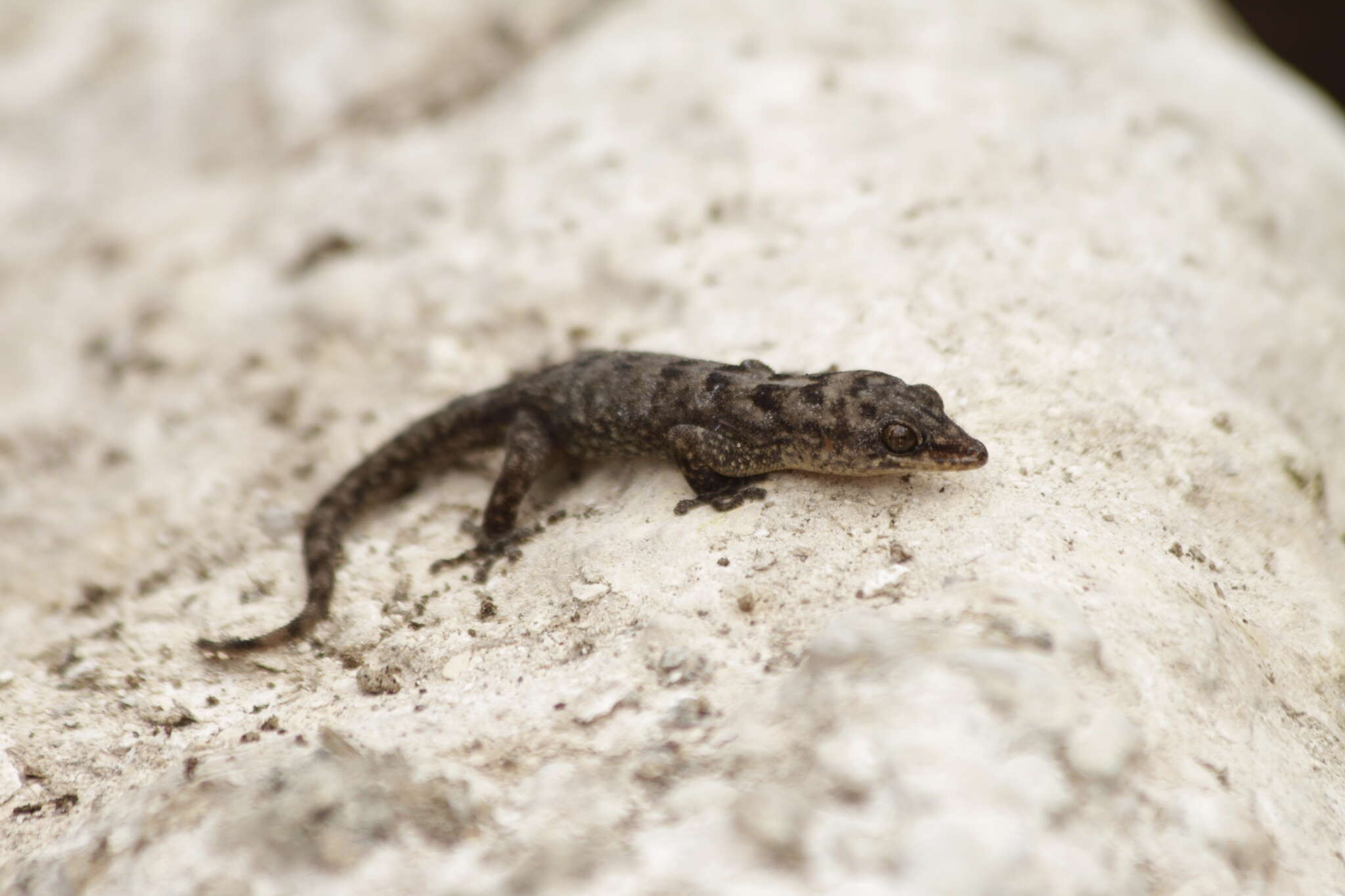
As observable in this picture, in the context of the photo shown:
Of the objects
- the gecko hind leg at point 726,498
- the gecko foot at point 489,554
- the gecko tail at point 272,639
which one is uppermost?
the gecko hind leg at point 726,498

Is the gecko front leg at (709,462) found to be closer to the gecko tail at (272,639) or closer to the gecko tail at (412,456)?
the gecko tail at (412,456)

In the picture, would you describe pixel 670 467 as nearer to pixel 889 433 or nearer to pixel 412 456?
pixel 889 433

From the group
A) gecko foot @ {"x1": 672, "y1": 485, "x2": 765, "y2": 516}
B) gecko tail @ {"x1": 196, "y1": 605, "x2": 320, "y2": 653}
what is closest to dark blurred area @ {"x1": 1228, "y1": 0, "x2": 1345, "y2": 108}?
gecko foot @ {"x1": 672, "y1": 485, "x2": 765, "y2": 516}

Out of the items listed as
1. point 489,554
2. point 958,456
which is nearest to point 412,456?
point 489,554

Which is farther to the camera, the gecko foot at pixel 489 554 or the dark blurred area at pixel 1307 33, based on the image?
the dark blurred area at pixel 1307 33

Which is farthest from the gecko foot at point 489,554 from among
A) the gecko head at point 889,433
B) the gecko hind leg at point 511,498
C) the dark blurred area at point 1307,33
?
the dark blurred area at point 1307,33

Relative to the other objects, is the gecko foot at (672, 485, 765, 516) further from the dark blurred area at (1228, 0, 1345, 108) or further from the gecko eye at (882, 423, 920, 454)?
the dark blurred area at (1228, 0, 1345, 108)
